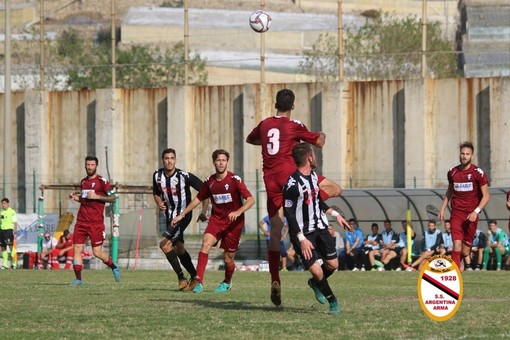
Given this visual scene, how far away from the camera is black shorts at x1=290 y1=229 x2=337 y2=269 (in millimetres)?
13562

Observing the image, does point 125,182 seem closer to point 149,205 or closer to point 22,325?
point 149,205

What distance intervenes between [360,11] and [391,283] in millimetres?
86575

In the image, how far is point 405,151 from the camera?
134 feet

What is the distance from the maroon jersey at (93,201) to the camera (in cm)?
2086

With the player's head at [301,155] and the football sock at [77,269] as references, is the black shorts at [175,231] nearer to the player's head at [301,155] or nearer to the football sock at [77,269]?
the football sock at [77,269]

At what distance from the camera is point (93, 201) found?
21.0 meters

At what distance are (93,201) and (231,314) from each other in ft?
25.1

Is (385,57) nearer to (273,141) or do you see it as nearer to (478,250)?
(478,250)

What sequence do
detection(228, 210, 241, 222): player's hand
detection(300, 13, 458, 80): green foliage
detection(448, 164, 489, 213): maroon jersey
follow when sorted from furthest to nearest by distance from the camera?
detection(300, 13, 458, 80): green foliage, detection(448, 164, 489, 213): maroon jersey, detection(228, 210, 241, 222): player's hand

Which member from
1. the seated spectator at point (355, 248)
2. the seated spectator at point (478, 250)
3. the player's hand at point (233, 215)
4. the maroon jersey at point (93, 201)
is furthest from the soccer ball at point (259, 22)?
the player's hand at point (233, 215)

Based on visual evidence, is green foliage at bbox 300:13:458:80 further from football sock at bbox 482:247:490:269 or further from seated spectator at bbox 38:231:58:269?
football sock at bbox 482:247:490:269

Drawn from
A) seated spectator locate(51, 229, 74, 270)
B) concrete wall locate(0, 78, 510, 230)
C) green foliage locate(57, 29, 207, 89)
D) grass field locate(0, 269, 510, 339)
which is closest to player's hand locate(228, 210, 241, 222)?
grass field locate(0, 269, 510, 339)

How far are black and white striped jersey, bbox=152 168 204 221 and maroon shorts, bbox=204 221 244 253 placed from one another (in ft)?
2.43

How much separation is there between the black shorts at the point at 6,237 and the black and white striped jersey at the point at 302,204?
22.3 meters
